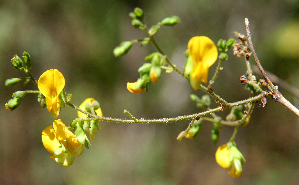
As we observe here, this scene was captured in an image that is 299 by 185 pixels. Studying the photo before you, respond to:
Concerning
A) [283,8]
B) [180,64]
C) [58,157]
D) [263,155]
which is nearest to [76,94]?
[180,64]

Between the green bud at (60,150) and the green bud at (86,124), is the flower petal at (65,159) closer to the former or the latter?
the green bud at (60,150)

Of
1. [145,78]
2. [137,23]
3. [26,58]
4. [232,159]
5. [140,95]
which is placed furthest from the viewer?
[140,95]

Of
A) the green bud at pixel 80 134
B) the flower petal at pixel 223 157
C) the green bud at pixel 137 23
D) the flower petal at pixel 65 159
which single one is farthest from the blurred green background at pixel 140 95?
the green bud at pixel 137 23

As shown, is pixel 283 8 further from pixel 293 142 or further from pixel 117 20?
pixel 117 20

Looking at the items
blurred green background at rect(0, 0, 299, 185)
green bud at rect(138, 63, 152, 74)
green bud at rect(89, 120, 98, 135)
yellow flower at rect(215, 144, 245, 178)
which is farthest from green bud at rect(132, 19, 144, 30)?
blurred green background at rect(0, 0, 299, 185)

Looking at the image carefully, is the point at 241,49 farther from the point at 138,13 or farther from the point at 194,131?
the point at 138,13

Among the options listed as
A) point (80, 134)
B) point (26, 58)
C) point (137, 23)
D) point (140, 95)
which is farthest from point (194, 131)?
point (140, 95)

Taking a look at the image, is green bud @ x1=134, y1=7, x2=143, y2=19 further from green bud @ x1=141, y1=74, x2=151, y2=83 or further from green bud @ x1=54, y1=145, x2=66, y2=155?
green bud @ x1=54, y1=145, x2=66, y2=155
